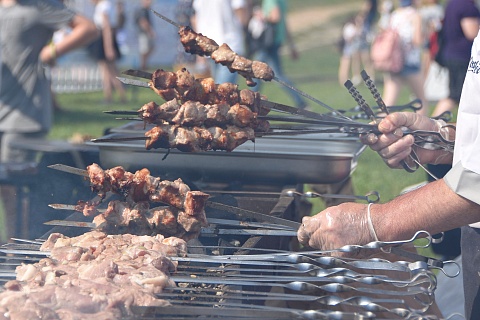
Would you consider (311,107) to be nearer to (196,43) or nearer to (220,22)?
(220,22)

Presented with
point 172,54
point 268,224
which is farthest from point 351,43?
point 268,224

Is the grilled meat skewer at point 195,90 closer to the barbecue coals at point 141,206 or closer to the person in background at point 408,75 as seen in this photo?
the barbecue coals at point 141,206

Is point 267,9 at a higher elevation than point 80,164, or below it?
higher

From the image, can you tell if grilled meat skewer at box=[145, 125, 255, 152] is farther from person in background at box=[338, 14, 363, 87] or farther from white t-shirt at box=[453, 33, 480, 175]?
person in background at box=[338, 14, 363, 87]

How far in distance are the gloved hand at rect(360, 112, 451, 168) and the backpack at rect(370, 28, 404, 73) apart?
5.98 meters

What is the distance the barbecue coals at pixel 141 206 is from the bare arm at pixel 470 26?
5.67m

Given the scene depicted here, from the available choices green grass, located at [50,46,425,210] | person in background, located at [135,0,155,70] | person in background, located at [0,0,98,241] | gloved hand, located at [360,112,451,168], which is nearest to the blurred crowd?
green grass, located at [50,46,425,210]

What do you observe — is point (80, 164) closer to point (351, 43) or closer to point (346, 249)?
point (346, 249)

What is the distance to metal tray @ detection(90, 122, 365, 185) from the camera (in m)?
3.20

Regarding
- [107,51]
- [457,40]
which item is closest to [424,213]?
[457,40]

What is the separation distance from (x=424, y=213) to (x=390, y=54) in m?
7.06

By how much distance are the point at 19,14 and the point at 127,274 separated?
3557 mm

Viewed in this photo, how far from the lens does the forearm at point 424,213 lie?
2250 mm

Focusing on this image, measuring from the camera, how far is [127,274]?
2.15 m
